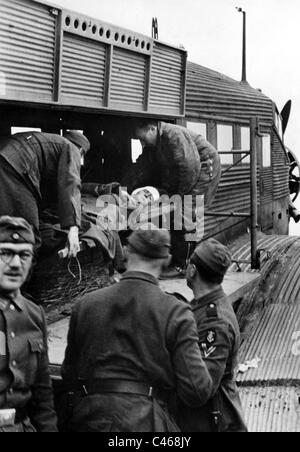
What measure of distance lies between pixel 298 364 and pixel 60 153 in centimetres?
256

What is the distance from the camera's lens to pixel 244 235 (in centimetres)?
1044

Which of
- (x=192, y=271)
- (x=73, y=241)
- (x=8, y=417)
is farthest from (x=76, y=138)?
(x=8, y=417)

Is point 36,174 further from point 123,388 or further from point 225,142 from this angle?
point 225,142

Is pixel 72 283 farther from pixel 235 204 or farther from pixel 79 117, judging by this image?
pixel 235 204

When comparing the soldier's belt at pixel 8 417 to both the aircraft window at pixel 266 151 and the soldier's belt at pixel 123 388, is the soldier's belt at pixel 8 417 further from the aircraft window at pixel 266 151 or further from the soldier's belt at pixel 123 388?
the aircraft window at pixel 266 151

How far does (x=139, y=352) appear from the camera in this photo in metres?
3.16

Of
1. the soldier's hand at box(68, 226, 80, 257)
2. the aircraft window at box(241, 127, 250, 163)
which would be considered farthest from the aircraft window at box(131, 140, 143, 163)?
the aircraft window at box(241, 127, 250, 163)

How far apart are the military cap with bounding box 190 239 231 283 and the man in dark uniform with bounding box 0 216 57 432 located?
0.84 metres

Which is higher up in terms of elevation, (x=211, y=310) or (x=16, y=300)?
(x=16, y=300)

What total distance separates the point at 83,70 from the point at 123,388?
262 centimetres

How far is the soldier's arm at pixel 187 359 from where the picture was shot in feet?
10.3

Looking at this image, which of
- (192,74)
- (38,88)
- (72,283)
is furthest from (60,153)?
(192,74)

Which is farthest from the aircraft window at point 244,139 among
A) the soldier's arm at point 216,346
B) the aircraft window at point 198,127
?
the soldier's arm at point 216,346

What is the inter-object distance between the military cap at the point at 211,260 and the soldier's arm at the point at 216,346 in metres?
0.23
